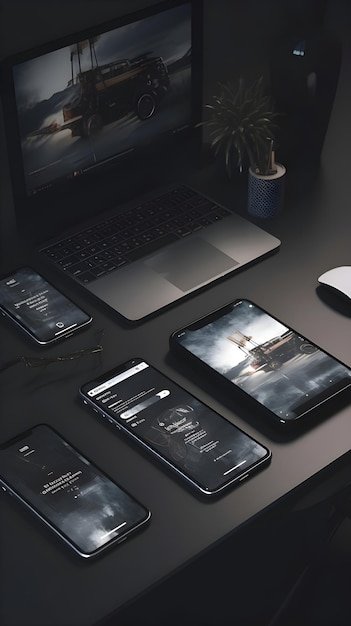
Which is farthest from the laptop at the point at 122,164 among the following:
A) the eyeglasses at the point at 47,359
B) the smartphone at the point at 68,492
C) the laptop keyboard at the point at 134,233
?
the smartphone at the point at 68,492

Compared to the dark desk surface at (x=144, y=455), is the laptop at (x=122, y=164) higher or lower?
higher

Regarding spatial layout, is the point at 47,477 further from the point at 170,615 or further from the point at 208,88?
the point at 208,88

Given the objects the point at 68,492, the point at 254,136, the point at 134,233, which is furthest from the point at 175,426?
the point at 254,136

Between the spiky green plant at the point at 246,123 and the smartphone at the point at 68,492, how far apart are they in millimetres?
667

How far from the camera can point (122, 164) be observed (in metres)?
1.91

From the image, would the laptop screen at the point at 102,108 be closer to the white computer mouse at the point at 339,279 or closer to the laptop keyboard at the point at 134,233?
the laptop keyboard at the point at 134,233

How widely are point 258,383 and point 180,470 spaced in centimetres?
20

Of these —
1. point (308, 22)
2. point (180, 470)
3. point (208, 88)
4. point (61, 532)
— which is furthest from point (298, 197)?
point (61, 532)

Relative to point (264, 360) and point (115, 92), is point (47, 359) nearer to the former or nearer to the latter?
point (264, 360)

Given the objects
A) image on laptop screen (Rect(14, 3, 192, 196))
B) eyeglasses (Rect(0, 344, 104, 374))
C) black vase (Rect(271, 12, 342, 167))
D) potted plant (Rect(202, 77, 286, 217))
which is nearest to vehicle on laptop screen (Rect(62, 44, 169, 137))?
image on laptop screen (Rect(14, 3, 192, 196))

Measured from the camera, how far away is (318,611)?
64.3 inches

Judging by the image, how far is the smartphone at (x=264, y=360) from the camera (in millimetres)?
1503

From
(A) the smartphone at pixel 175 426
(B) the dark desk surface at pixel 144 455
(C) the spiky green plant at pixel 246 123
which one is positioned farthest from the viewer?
(C) the spiky green plant at pixel 246 123

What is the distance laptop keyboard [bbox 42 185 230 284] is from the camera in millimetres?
1766
